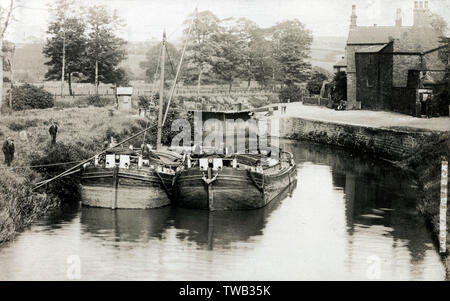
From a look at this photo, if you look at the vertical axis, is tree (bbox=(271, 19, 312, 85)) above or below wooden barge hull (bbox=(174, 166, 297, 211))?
above

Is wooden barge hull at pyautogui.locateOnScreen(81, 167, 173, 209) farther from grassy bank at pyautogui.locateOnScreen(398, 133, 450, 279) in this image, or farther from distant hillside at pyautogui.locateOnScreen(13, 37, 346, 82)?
distant hillside at pyautogui.locateOnScreen(13, 37, 346, 82)

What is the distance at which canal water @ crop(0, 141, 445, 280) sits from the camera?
68.3 feet

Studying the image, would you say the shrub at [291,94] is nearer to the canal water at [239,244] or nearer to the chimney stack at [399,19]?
the chimney stack at [399,19]

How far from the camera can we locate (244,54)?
9012 cm

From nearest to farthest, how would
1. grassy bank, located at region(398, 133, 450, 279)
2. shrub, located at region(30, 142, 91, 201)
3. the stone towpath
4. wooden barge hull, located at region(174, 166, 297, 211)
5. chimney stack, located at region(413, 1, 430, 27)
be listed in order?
1. grassy bank, located at region(398, 133, 450, 279)
2. wooden barge hull, located at region(174, 166, 297, 211)
3. shrub, located at region(30, 142, 91, 201)
4. the stone towpath
5. chimney stack, located at region(413, 1, 430, 27)

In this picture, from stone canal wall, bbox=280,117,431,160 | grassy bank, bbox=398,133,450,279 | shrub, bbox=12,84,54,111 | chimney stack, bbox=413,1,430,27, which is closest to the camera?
grassy bank, bbox=398,133,450,279

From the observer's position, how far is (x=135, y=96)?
68375mm

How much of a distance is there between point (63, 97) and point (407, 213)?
39.1 m

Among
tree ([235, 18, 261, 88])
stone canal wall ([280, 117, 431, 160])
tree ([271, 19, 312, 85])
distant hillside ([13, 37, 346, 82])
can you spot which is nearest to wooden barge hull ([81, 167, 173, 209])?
stone canal wall ([280, 117, 431, 160])

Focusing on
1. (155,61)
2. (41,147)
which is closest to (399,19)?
(155,61)

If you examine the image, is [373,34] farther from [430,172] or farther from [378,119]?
[430,172]

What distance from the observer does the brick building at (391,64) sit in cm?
5909

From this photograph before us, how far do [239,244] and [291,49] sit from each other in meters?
71.0
